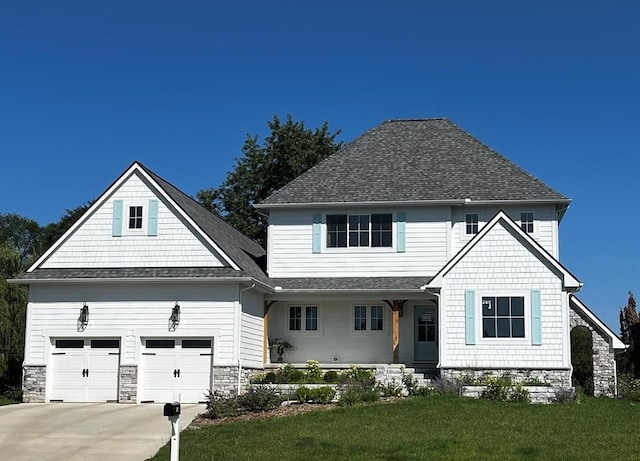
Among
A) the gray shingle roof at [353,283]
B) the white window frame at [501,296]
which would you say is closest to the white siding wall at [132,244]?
the gray shingle roof at [353,283]

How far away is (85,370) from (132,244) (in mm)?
4104

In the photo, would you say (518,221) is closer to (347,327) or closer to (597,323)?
(597,323)

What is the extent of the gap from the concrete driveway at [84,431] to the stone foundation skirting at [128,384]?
1.65ft

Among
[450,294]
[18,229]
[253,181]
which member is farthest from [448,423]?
[18,229]

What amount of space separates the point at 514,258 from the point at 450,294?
2.14 meters

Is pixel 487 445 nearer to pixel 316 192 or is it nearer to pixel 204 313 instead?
pixel 204 313

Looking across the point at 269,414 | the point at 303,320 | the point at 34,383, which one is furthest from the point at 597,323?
the point at 34,383

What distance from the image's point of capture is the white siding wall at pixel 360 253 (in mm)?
28125

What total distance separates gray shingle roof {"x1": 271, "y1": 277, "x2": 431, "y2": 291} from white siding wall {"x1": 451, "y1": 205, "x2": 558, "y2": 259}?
6.79 feet

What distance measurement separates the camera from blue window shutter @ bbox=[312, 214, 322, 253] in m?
28.7

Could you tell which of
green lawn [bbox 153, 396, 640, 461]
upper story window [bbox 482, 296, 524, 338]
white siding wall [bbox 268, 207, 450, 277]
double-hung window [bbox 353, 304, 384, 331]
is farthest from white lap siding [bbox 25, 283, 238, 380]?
upper story window [bbox 482, 296, 524, 338]

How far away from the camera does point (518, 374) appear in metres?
23.6

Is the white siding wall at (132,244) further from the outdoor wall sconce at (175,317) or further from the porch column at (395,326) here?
the porch column at (395,326)

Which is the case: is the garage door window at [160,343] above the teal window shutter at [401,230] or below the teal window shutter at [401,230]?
below
